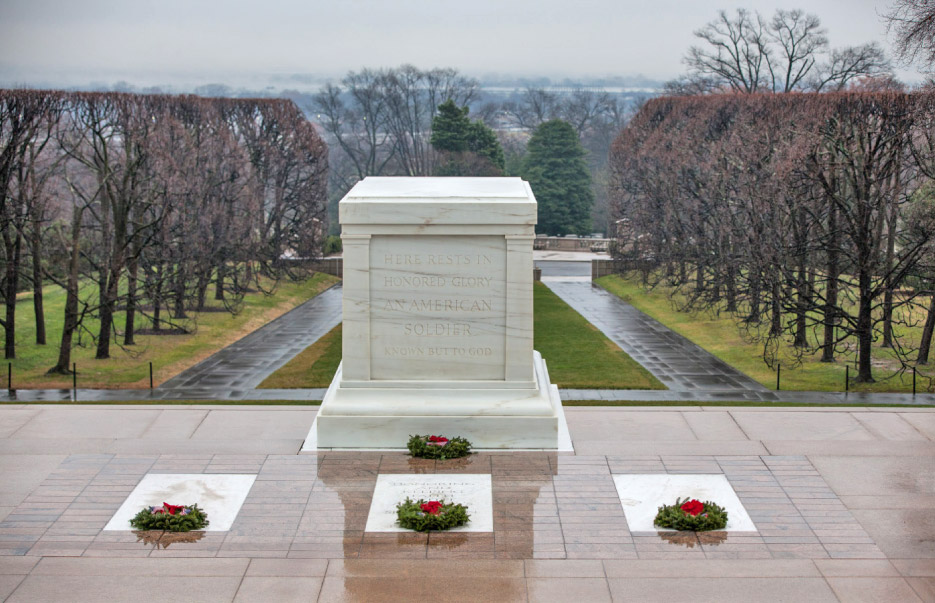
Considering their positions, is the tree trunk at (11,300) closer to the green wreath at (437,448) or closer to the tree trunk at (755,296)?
the green wreath at (437,448)

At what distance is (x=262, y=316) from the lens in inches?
1363

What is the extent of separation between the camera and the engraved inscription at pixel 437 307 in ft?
45.4

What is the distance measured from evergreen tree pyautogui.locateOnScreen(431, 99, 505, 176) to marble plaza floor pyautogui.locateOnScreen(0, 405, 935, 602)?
5354 centimetres

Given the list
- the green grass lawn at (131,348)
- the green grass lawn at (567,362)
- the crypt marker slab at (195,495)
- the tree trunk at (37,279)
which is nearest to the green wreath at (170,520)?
the crypt marker slab at (195,495)

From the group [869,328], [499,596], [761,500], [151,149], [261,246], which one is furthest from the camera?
[261,246]

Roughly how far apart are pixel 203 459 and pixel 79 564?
319 cm

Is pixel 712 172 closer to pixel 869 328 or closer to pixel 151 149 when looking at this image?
pixel 869 328

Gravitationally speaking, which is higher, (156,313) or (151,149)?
(151,149)

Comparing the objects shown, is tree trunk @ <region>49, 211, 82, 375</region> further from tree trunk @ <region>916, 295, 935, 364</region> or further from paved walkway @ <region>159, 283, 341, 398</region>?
tree trunk @ <region>916, 295, 935, 364</region>

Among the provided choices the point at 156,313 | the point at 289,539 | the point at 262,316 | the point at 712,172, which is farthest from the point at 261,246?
the point at 289,539

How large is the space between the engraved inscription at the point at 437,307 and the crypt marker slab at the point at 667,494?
260 cm

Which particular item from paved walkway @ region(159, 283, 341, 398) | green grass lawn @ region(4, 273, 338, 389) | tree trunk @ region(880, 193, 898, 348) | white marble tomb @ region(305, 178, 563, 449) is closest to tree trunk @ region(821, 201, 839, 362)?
tree trunk @ region(880, 193, 898, 348)

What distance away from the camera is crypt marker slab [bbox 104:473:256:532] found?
11.6 meters

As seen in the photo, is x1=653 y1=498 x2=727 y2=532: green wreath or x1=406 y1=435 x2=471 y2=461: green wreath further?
x1=406 y1=435 x2=471 y2=461: green wreath
